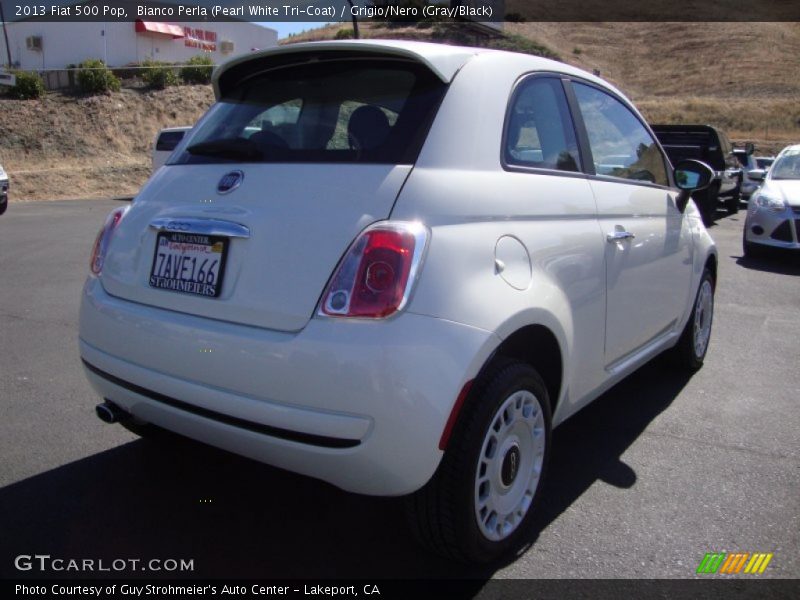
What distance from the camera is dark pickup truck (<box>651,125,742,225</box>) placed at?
544 inches

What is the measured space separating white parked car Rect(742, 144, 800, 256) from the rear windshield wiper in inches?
350

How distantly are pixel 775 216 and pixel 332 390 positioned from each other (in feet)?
30.6

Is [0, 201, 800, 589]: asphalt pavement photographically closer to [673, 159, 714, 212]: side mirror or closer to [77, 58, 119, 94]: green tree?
[673, 159, 714, 212]: side mirror

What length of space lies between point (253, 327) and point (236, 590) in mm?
932

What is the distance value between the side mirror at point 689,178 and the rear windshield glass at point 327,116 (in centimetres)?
231

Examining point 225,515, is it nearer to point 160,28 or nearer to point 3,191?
point 3,191

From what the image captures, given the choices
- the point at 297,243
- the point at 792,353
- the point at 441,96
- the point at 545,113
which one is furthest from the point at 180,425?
the point at 792,353

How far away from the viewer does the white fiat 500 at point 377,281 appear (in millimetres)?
2275

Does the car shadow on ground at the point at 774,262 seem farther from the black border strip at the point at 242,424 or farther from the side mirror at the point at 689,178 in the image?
the black border strip at the point at 242,424

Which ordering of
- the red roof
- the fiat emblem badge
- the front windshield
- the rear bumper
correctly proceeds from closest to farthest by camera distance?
1. the rear bumper
2. the fiat emblem badge
3. the front windshield
4. the red roof

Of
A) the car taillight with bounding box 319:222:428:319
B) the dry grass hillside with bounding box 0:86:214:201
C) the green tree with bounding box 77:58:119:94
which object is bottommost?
the dry grass hillside with bounding box 0:86:214:201

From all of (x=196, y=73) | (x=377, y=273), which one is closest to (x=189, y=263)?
(x=377, y=273)

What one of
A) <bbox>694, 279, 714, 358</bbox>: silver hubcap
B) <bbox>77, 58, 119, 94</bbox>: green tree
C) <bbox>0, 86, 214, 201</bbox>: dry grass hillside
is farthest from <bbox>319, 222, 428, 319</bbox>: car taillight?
<bbox>77, 58, 119, 94</bbox>: green tree

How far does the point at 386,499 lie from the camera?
3.20 metres
